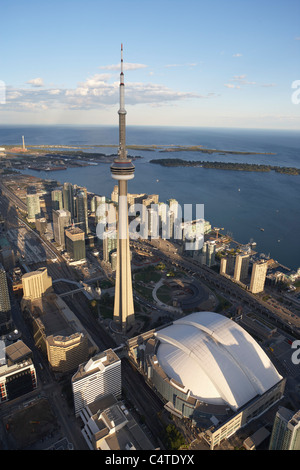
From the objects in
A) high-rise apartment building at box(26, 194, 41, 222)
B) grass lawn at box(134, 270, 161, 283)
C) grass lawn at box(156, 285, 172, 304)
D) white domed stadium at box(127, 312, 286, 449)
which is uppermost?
high-rise apartment building at box(26, 194, 41, 222)

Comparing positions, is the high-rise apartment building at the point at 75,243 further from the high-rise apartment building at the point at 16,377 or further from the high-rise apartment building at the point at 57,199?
the high-rise apartment building at the point at 16,377

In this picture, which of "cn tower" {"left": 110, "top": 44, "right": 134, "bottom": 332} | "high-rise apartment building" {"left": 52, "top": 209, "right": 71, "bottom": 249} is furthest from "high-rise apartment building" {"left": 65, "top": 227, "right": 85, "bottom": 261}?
"cn tower" {"left": 110, "top": 44, "right": 134, "bottom": 332}

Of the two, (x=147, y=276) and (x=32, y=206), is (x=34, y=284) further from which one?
(x=32, y=206)

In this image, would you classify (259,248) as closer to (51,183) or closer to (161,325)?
(161,325)

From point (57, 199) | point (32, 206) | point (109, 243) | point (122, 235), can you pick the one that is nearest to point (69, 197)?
point (57, 199)

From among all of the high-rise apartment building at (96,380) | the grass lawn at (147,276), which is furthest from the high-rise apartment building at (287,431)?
the grass lawn at (147,276)

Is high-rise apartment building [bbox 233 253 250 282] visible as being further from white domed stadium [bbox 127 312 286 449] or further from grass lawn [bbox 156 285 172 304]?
white domed stadium [bbox 127 312 286 449]

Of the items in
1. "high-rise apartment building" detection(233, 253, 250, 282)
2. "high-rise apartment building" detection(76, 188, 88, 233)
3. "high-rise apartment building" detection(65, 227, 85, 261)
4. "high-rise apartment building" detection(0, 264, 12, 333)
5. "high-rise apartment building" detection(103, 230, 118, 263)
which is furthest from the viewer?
"high-rise apartment building" detection(76, 188, 88, 233)
